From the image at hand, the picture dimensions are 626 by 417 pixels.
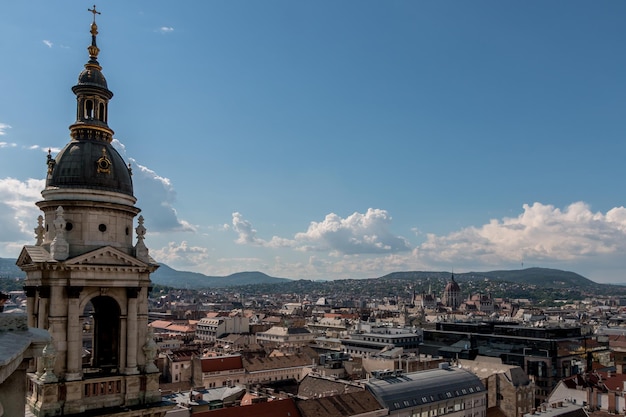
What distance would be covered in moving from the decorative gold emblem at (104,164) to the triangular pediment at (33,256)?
411 centimetres

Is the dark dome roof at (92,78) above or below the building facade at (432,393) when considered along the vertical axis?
above

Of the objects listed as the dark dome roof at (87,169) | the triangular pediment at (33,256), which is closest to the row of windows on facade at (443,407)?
the dark dome roof at (87,169)

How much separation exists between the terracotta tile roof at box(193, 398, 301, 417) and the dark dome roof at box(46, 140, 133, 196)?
Result: 37.0 metres

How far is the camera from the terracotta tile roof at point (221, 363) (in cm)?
10581

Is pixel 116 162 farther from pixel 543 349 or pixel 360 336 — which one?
pixel 360 336

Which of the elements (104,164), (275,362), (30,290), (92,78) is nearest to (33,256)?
(30,290)

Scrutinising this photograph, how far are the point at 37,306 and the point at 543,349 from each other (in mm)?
116676

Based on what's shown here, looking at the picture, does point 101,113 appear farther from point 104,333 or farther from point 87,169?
point 104,333

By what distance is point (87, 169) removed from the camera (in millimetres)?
25484

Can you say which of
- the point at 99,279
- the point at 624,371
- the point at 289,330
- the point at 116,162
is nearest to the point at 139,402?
the point at 99,279

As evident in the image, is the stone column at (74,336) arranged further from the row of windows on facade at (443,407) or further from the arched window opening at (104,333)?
the row of windows on facade at (443,407)

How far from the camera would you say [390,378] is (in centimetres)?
7931

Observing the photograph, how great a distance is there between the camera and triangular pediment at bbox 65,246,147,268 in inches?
960

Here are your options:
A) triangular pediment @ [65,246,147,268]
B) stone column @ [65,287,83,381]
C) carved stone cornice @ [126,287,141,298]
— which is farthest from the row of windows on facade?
stone column @ [65,287,83,381]
